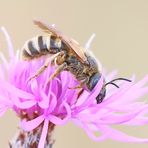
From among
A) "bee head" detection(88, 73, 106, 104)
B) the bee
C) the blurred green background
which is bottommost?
the blurred green background

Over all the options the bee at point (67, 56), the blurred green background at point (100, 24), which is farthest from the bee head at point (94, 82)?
the blurred green background at point (100, 24)

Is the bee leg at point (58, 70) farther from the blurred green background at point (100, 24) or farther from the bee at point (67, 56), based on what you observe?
the blurred green background at point (100, 24)

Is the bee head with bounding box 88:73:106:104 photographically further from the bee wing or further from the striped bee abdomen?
the striped bee abdomen

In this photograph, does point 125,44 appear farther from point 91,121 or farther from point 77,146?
point 91,121

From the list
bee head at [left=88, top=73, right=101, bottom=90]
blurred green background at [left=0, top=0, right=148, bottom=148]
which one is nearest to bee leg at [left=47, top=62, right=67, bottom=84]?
bee head at [left=88, top=73, right=101, bottom=90]

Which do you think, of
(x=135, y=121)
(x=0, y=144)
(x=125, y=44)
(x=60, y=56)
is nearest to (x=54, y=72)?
(x=60, y=56)
